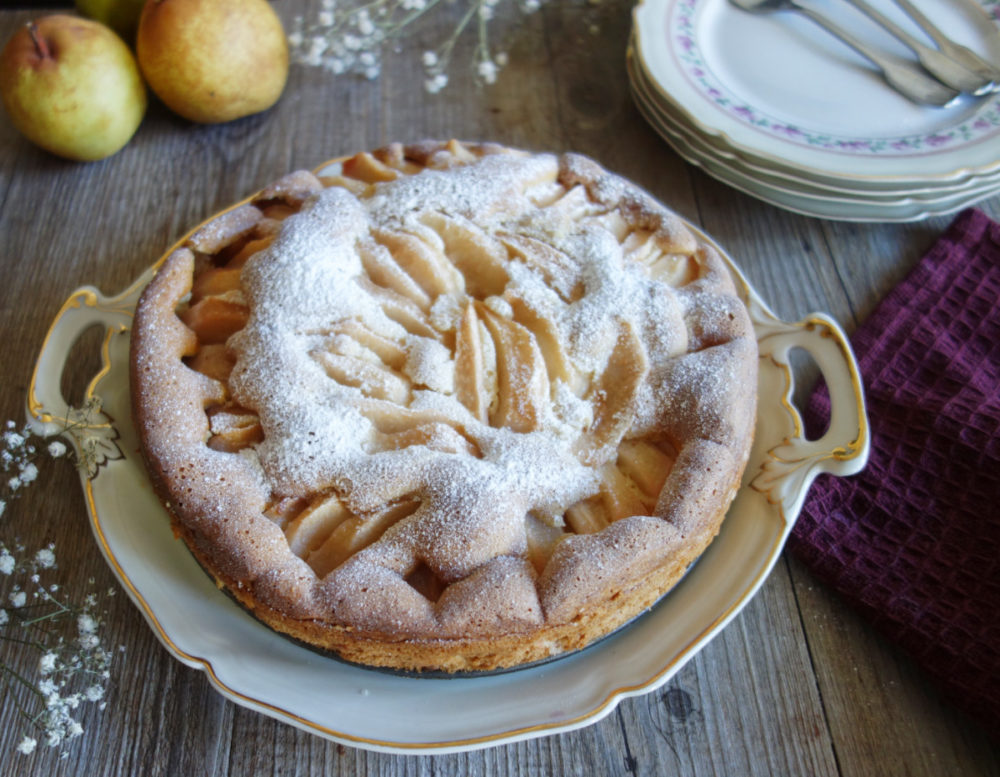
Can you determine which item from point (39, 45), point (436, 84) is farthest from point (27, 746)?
point (436, 84)

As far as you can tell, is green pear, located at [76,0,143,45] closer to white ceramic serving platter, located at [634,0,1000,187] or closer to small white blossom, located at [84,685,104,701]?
white ceramic serving platter, located at [634,0,1000,187]

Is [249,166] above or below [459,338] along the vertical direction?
below

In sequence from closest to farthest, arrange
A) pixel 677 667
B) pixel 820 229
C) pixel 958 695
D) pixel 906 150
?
pixel 677 667 → pixel 958 695 → pixel 906 150 → pixel 820 229

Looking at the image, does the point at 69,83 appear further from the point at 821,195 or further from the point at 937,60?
the point at 937,60

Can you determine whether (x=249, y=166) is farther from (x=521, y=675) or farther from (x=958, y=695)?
(x=958, y=695)

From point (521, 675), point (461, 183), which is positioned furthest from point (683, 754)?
point (461, 183)

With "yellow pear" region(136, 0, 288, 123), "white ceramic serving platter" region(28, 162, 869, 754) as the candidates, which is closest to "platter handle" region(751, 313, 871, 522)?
"white ceramic serving platter" region(28, 162, 869, 754)

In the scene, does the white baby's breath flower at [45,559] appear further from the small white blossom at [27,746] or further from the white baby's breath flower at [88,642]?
the small white blossom at [27,746]
